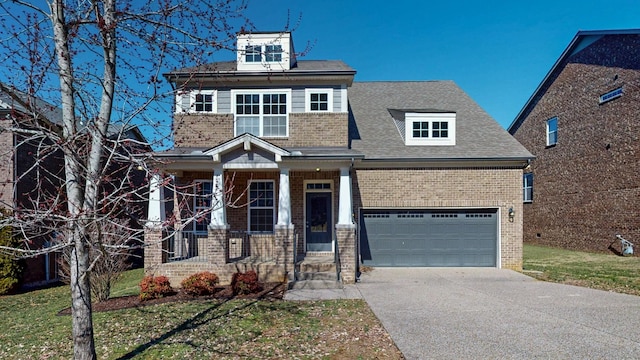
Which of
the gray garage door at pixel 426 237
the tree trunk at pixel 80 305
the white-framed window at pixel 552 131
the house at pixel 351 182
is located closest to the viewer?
the tree trunk at pixel 80 305

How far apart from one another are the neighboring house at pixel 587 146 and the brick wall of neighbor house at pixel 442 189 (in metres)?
6.69

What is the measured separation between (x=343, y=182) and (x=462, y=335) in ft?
17.7

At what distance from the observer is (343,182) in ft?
34.1

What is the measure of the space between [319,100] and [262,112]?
1964mm

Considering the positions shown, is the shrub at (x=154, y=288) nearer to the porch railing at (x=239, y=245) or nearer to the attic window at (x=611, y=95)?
the porch railing at (x=239, y=245)

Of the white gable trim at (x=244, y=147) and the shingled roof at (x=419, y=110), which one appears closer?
the white gable trim at (x=244, y=147)

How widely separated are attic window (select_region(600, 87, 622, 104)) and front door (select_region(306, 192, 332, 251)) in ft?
44.2

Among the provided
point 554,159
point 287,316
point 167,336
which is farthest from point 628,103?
point 167,336

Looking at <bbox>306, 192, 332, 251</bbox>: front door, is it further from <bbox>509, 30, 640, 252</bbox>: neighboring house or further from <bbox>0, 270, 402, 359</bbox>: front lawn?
<bbox>509, 30, 640, 252</bbox>: neighboring house

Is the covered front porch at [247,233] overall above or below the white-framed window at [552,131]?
below

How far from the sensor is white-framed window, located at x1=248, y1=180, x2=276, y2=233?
12.2m

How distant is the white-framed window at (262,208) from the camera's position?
1216cm

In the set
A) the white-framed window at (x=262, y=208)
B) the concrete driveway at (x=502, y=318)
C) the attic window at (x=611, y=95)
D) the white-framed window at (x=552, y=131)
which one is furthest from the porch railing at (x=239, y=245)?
the white-framed window at (x=552, y=131)

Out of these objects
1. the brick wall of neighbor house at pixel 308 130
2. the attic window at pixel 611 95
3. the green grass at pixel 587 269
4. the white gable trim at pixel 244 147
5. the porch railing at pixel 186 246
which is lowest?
the green grass at pixel 587 269
